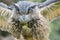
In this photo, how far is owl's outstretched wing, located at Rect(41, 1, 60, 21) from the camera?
→ 8.51 feet

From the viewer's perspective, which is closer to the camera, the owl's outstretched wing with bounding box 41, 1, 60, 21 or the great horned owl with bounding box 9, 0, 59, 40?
the great horned owl with bounding box 9, 0, 59, 40

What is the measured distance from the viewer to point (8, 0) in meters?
2.84

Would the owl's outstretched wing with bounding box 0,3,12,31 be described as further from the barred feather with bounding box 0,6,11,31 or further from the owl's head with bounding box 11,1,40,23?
the owl's head with bounding box 11,1,40,23

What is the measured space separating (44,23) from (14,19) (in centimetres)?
29

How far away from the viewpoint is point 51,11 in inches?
104

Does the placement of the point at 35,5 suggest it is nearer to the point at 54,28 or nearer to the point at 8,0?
the point at 8,0

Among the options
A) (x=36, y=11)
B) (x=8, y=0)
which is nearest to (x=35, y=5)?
(x=36, y=11)

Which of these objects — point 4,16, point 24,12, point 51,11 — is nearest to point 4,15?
point 4,16

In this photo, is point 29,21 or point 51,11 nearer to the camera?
point 29,21

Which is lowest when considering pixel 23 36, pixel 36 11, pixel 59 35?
pixel 59 35

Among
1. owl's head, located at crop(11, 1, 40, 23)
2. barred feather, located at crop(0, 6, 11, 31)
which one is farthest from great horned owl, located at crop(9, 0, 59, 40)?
barred feather, located at crop(0, 6, 11, 31)

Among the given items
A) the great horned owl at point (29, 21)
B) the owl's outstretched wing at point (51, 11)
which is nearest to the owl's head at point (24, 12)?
the great horned owl at point (29, 21)

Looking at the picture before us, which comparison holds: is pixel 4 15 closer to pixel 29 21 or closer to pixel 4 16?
pixel 4 16

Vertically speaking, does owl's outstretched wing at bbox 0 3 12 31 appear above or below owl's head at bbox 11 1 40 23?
below
